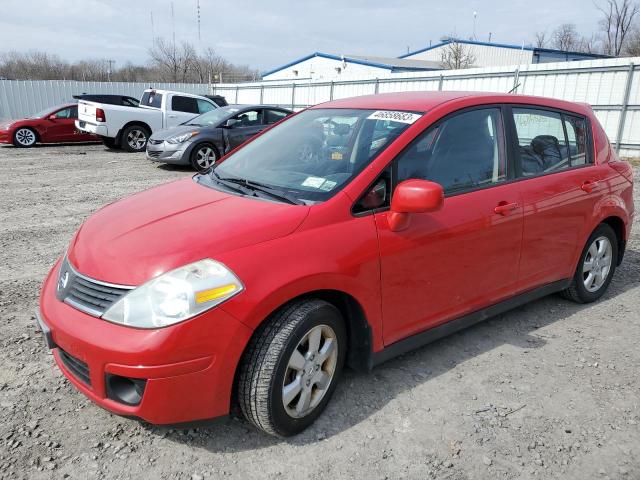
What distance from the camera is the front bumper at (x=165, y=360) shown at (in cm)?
216

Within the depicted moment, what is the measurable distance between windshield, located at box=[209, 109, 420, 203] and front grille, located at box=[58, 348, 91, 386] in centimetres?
133

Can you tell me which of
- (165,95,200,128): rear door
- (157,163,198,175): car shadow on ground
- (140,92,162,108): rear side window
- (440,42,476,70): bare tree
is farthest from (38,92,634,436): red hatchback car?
(440,42,476,70): bare tree

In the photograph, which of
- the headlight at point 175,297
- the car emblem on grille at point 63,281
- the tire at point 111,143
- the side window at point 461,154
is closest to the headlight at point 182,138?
the tire at point 111,143

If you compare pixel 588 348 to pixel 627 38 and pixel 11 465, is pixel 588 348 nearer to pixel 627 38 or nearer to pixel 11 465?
pixel 11 465

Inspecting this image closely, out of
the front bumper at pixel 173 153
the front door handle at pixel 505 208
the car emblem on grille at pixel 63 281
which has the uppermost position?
the front door handle at pixel 505 208

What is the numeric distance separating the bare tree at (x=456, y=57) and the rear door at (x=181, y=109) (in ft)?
85.6

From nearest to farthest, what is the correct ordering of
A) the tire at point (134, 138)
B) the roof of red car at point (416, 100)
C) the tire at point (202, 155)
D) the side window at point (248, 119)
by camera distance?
1. the roof of red car at point (416, 100)
2. the tire at point (202, 155)
3. the side window at point (248, 119)
4. the tire at point (134, 138)

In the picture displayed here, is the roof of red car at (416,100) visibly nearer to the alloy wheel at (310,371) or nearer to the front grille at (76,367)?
the alloy wheel at (310,371)

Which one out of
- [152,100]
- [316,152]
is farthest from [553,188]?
[152,100]

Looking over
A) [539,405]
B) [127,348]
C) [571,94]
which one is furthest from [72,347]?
[571,94]

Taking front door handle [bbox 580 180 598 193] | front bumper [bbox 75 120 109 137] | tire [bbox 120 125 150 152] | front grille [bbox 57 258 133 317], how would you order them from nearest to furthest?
front grille [bbox 57 258 133 317] < front door handle [bbox 580 180 598 193] < front bumper [bbox 75 120 109 137] < tire [bbox 120 125 150 152]

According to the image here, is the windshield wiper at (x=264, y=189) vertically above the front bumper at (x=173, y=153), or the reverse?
the windshield wiper at (x=264, y=189)

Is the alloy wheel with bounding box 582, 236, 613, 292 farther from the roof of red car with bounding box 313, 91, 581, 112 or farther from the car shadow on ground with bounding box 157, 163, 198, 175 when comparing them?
the car shadow on ground with bounding box 157, 163, 198, 175

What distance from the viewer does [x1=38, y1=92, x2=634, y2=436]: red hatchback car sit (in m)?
2.24
